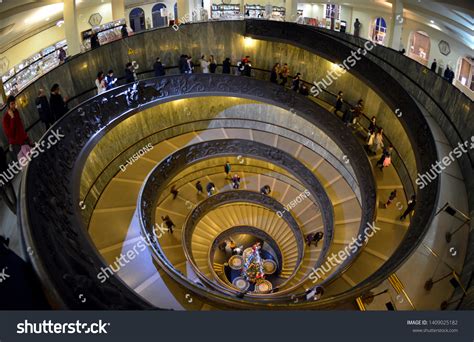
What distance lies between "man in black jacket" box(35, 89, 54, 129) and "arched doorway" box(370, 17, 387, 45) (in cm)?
1900

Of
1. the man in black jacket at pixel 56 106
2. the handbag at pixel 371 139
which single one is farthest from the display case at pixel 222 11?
the man in black jacket at pixel 56 106

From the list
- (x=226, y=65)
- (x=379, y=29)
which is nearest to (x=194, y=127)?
(x=226, y=65)

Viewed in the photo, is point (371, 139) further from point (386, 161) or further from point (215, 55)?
point (215, 55)

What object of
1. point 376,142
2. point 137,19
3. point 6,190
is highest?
point 137,19

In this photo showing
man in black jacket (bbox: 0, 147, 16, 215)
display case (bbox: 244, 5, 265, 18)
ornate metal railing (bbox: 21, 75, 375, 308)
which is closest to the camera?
ornate metal railing (bbox: 21, 75, 375, 308)

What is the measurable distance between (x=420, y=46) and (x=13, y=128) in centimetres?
2009

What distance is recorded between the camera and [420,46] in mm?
20359

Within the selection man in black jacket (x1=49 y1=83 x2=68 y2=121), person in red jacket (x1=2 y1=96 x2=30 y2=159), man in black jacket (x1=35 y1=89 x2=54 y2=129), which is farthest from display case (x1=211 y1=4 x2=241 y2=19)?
person in red jacket (x1=2 y1=96 x2=30 y2=159)

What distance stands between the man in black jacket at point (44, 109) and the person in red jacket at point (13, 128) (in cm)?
151

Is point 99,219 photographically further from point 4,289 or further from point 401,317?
point 401,317

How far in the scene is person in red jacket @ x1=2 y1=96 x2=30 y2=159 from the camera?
25.8ft

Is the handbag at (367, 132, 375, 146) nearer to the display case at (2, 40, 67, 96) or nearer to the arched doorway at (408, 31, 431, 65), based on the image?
the arched doorway at (408, 31, 431, 65)

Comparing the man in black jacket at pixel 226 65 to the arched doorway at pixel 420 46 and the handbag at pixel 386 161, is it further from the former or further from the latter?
the arched doorway at pixel 420 46

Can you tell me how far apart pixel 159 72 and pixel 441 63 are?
13728 mm
